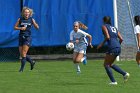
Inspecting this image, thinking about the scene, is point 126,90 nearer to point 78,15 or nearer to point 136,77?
point 136,77

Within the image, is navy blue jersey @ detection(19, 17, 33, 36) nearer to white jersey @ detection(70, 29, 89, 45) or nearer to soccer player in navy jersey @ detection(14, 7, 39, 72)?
soccer player in navy jersey @ detection(14, 7, 39, 72)

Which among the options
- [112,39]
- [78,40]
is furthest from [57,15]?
[112,39]

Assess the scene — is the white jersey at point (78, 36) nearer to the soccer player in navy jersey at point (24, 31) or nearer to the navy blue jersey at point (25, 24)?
the soccer player in navy jersey at point (24, 31)

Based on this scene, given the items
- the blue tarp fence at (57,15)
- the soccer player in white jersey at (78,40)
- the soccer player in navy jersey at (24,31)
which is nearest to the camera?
the soccer player in navy jersey at (24,31)

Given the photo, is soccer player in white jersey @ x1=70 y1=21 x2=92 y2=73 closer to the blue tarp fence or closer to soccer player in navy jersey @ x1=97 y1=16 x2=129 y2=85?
soccer player in navy jersey @ x1=97 y1=16 x2=129 y2=85

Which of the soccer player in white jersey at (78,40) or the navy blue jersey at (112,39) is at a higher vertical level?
the navy blue jersey at (112,39)

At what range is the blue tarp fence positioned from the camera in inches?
1013

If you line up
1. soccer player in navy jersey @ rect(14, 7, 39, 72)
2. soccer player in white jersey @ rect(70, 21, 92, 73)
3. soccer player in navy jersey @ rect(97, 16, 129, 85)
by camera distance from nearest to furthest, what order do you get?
soccer player in navy jersey @ rect(97, 16, 129, 85) < soccer player in navy jersey @ rect(14, 7, 39, 72) < soccer player in white jersey @ rect(70, 21, 92, 73)

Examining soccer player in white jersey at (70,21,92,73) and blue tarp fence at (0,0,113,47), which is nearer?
soccer player in white jersey at (70,21,92,73)

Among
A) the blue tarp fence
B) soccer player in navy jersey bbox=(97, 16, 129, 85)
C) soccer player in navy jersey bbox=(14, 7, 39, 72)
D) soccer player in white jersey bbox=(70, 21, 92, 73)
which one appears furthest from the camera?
the blue tarp fence

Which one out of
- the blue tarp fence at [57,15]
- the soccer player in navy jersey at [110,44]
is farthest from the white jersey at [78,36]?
the blue tarp fence at [57,15]

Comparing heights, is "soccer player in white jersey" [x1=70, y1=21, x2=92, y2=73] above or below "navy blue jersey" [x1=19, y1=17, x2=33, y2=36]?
below

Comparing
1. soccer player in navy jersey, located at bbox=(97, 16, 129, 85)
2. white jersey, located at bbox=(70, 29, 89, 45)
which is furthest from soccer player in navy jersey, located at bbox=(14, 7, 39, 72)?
soccer player in navy jersey, located at bbox=(97, 16, 129, 85)

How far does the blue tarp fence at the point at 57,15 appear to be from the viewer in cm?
2573
